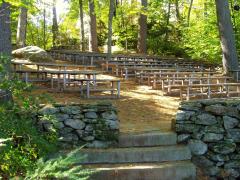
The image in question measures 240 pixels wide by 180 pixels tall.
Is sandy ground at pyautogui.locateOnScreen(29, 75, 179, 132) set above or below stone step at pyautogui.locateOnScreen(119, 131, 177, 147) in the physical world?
above

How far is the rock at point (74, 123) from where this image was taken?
6.70 meters

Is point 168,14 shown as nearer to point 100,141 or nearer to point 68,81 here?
point 68,81

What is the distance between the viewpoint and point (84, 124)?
679 cm

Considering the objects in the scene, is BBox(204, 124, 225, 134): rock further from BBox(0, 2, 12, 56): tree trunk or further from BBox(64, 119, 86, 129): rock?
BBox(0, 2, 12, 56): tree trunk

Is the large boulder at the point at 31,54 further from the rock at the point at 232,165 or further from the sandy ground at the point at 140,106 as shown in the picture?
the rock at the point at 232,165

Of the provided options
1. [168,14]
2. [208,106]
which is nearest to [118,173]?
[208,106]

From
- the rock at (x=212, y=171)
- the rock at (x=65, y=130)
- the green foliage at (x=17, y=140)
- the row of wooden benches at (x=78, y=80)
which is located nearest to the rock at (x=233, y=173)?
the rock at (x=212, y=171)

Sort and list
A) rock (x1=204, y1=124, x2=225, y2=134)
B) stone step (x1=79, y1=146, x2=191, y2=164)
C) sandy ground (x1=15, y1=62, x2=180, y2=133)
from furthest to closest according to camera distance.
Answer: sandy ground (x1=15, y1=62, x2=180, y2=133)
rock (x1=204, y1=124, x2=225, y2=134)
stone step (x1=79, y1=146, x2=191, y2=164)

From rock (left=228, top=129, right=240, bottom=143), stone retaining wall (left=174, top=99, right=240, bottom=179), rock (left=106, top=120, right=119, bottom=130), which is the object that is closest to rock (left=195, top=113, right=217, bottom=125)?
stone retaining wall (left=174, top=99, right=240, bottom=179)

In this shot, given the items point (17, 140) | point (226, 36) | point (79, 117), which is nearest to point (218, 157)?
point (79, 117)

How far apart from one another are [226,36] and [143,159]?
9397mm

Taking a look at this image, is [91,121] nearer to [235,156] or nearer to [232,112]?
[232,112]

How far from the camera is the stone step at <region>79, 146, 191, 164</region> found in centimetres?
654

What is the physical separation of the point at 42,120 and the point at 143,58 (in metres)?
12.9
